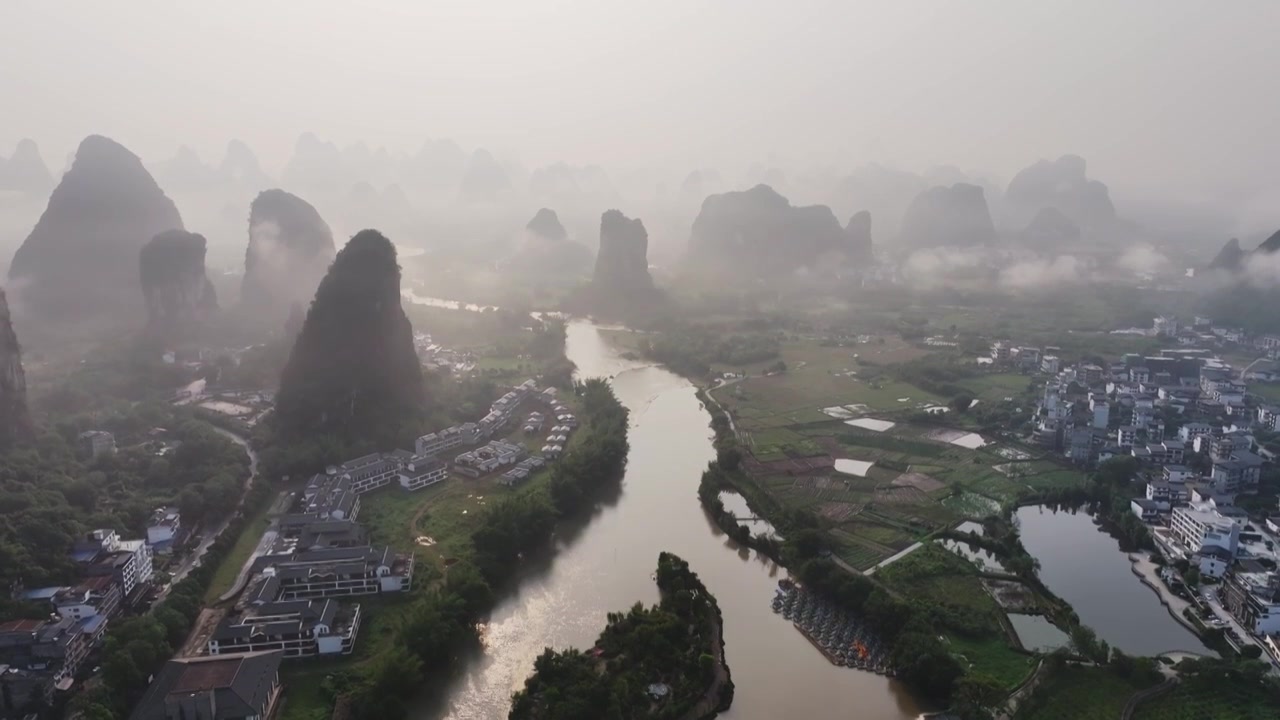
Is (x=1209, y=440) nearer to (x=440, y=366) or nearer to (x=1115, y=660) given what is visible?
(x=1115, y=660)

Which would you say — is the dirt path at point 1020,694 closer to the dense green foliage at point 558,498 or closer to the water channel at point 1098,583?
the water channel at point 1098,583

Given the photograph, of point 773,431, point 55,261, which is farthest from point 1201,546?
point 55,261

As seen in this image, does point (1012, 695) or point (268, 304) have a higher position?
point (1012, 695)

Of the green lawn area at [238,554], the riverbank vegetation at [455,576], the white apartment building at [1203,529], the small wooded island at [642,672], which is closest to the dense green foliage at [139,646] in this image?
the green lawn area at [238,554]

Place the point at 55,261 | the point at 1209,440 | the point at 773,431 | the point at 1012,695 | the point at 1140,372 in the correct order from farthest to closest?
the point at 55,261, the point at 1140,372, the point at 773,431, the point at 1209,440, the point at 1012,695

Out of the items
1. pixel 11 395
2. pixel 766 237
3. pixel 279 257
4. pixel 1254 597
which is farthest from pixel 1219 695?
pixel 766 237

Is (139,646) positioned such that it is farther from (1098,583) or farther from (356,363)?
(1098,583)
